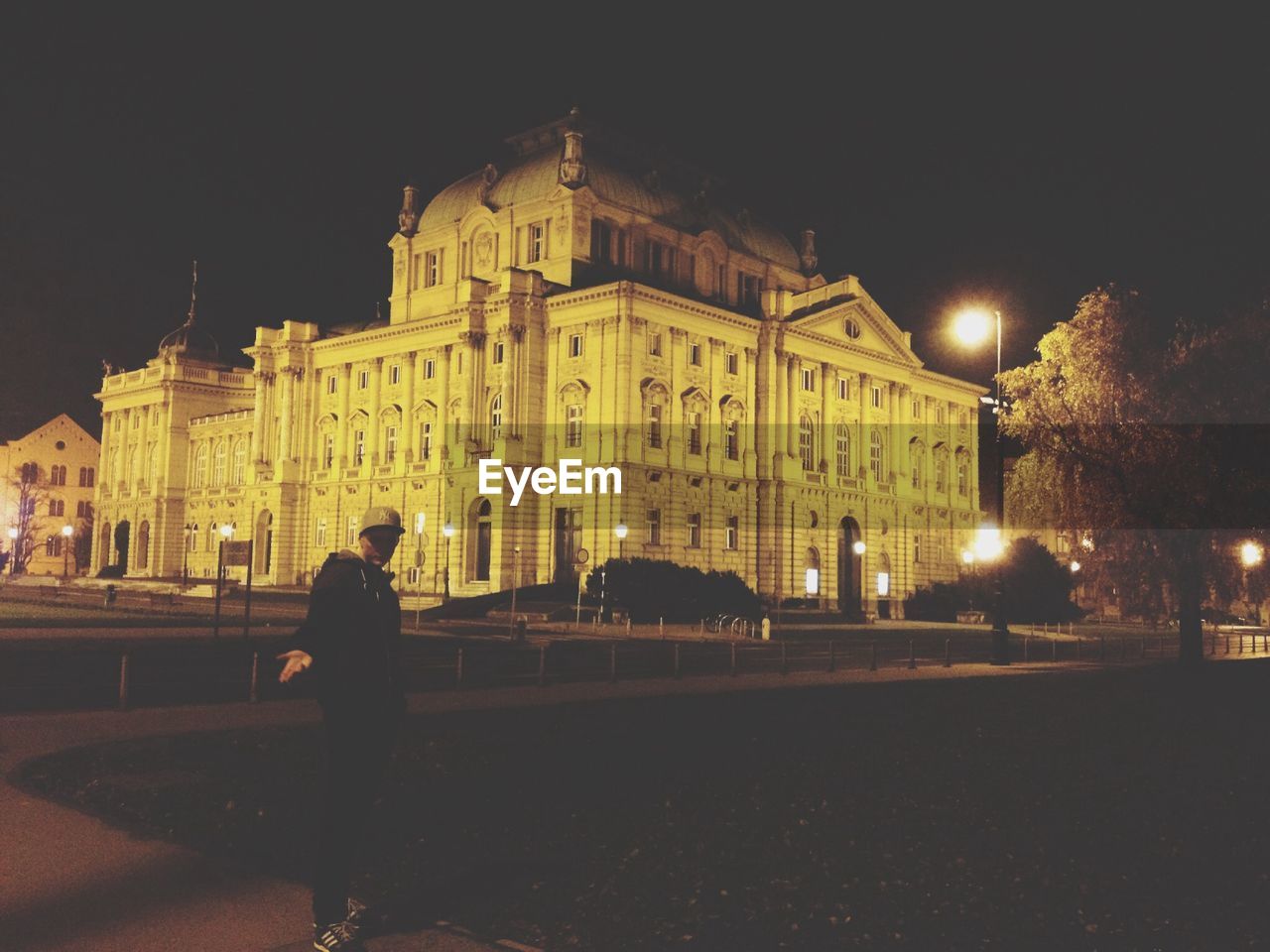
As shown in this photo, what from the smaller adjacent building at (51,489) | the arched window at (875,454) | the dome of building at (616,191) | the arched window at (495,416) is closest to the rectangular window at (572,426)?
the arched window at (495,416)

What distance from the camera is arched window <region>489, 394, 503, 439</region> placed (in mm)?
80500

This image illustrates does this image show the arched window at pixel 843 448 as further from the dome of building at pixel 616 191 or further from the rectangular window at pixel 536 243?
the rectangular window at pixel 536 243

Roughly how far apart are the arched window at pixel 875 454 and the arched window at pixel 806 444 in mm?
7887

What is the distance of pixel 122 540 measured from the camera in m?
119

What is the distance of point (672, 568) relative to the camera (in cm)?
6353

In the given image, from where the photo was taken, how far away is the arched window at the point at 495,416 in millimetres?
80500

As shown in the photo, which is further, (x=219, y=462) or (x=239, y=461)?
(x=219, y=462)

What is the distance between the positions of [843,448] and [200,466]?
5685 centimetres

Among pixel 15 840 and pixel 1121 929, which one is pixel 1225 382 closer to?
pixel 1121 929

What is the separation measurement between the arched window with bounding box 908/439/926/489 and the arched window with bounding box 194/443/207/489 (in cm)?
5953

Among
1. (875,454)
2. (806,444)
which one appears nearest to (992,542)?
(806,444)

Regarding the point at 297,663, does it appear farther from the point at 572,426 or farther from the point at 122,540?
the point at 122,540

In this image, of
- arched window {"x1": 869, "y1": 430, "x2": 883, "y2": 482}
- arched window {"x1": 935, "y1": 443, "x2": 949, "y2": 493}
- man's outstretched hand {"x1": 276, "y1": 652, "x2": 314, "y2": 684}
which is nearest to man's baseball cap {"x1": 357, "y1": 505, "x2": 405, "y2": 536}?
man's outstretched hand {"x1": 276, "y1": 652, "x2": 314, "y2": 684}

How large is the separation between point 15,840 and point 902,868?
673 centimetres
